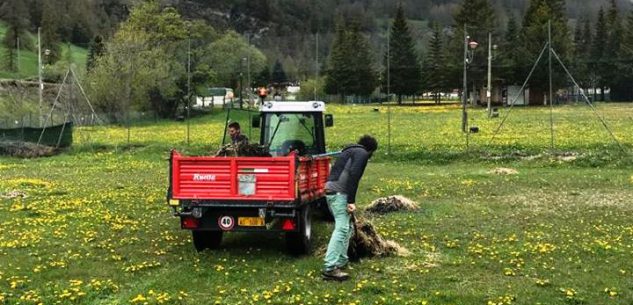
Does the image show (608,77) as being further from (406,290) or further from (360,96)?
(406,290)

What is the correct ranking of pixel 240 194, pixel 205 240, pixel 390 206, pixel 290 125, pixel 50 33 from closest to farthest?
pixel 240 194, pixel 205 240, pixel 290 125, pixel 390 206, pixel 50 33

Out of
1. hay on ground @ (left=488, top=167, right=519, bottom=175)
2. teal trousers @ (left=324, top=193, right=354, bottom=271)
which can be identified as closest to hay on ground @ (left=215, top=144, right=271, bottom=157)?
teal trousers @ (left=324, top=193, right=354, bottom=271)

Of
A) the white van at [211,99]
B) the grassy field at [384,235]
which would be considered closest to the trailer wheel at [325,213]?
the grassy field at [384,235]

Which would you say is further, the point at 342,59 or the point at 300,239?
the point at 342,59

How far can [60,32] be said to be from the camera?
124250 mm

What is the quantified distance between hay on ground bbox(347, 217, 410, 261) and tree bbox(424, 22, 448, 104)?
5371 cm

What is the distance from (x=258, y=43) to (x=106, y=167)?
44.0 metres

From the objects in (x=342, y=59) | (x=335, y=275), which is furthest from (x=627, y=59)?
(x=335, y=275)

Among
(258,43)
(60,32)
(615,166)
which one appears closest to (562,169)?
(615,166)

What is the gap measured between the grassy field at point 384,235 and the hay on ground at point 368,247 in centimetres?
22

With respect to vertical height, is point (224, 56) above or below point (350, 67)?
above

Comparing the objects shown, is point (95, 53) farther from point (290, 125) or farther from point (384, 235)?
point (384, 235)

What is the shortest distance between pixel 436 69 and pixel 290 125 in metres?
52.9

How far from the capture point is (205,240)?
464 inches
